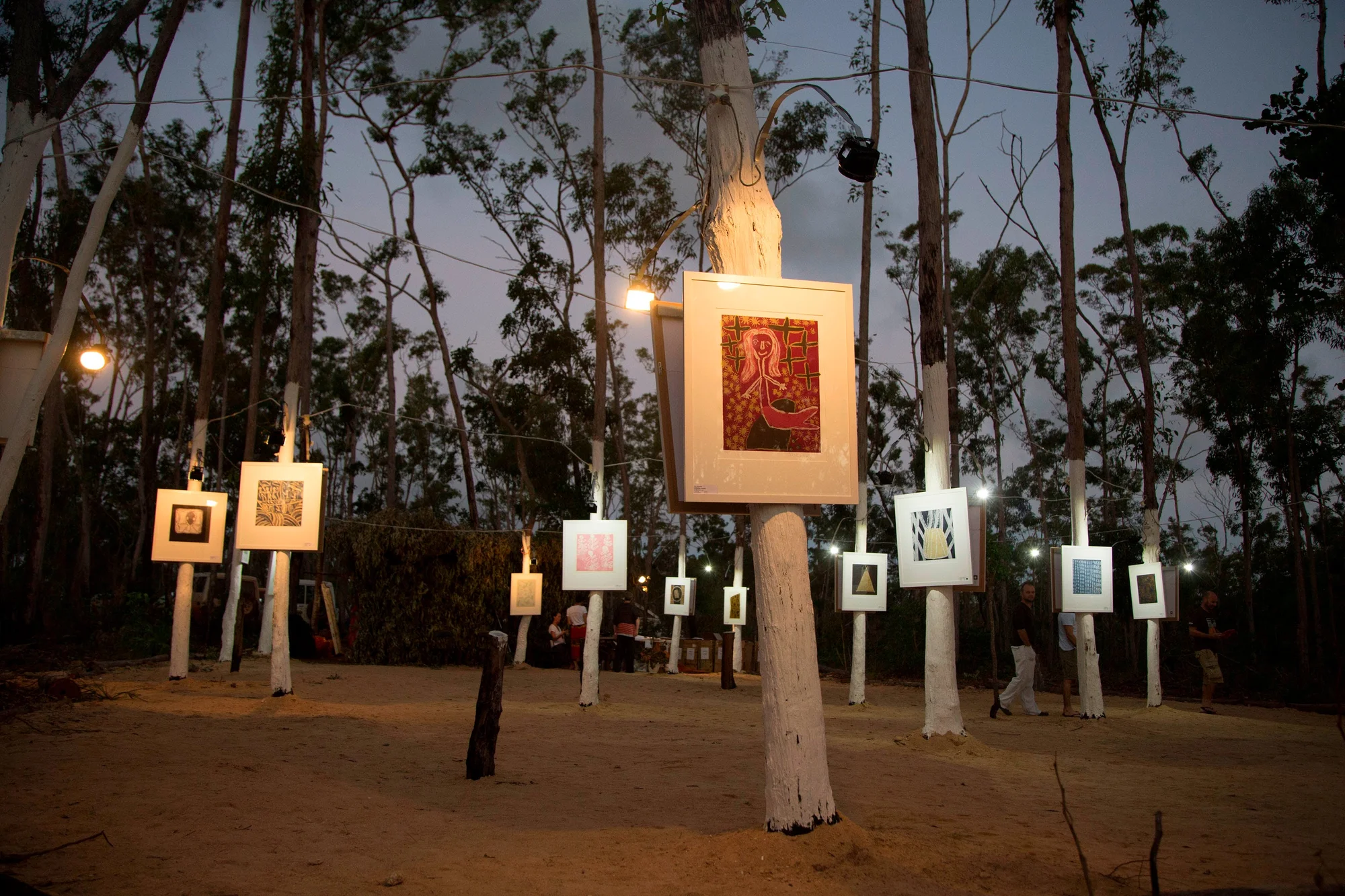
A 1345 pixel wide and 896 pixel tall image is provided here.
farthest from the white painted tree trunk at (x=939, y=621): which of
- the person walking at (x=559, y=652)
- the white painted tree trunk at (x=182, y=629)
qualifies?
the person walking at (x=559, y=652)

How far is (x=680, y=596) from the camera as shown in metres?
18.3

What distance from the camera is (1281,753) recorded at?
27.7 ft

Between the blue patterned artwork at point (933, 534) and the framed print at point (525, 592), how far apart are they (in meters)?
9.35

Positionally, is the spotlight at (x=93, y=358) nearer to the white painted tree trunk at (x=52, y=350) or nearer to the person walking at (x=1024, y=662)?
the white painted tree trunk at (x=52, y=350)

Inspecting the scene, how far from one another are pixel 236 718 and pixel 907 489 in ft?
81.7

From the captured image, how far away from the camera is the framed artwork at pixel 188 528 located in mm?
11461

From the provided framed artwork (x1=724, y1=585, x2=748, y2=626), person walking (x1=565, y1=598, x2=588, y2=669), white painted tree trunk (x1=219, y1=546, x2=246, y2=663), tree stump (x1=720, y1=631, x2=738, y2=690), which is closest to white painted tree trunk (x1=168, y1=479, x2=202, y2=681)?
white painted tree trunk (x1=219, y1=546, x2=246, y2=663)

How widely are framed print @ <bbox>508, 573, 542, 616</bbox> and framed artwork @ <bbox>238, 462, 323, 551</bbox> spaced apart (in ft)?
22.7

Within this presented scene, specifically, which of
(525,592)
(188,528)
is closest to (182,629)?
(188,528)

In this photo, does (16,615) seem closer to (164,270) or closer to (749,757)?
(164,270)

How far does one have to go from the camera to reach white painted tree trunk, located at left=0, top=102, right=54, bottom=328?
577 cm

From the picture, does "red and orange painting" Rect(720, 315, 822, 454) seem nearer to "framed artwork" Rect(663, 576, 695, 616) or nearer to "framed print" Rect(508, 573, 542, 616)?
"framed print" Rect(508, 573, 542, 616)

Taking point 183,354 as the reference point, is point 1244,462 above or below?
below

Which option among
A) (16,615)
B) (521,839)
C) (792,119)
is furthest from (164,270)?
(521,839)
